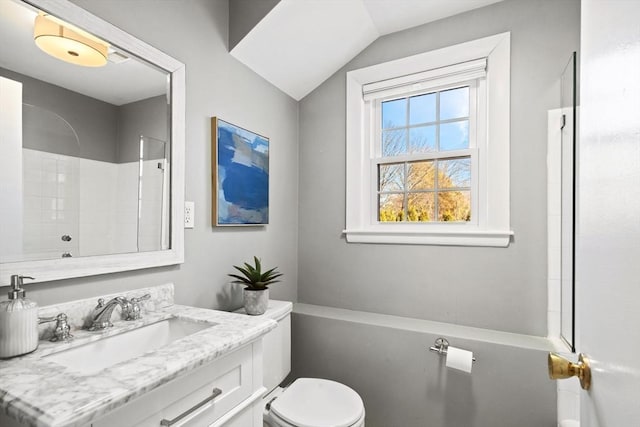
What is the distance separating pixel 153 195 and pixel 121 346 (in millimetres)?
589

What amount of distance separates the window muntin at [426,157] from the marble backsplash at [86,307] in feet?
4.62

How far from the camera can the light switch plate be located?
1464 mm

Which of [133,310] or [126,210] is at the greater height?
[126,210]

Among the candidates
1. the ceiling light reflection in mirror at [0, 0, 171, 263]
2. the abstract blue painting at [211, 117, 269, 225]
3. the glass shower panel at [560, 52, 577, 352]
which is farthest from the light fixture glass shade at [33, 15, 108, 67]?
the glass shower panel at [560, 52, 577, 352]

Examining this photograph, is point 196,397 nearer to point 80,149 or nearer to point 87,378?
point 87,378

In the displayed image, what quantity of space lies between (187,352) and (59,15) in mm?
1133

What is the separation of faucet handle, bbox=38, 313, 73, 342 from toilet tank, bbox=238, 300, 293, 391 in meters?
0.80

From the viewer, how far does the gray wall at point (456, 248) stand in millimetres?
1693

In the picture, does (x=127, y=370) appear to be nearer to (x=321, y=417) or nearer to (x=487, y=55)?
(x=321, y=417)

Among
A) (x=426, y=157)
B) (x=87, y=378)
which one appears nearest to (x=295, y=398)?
(x=87, y=378)

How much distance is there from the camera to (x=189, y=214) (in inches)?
58.6

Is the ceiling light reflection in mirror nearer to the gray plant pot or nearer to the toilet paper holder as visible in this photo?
the gray plant pot

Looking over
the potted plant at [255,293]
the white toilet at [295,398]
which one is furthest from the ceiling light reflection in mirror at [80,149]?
the white toilet at [295,398]

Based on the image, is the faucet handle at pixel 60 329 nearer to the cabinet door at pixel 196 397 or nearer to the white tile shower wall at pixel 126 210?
the white tile shower wall at pixel 126 210
